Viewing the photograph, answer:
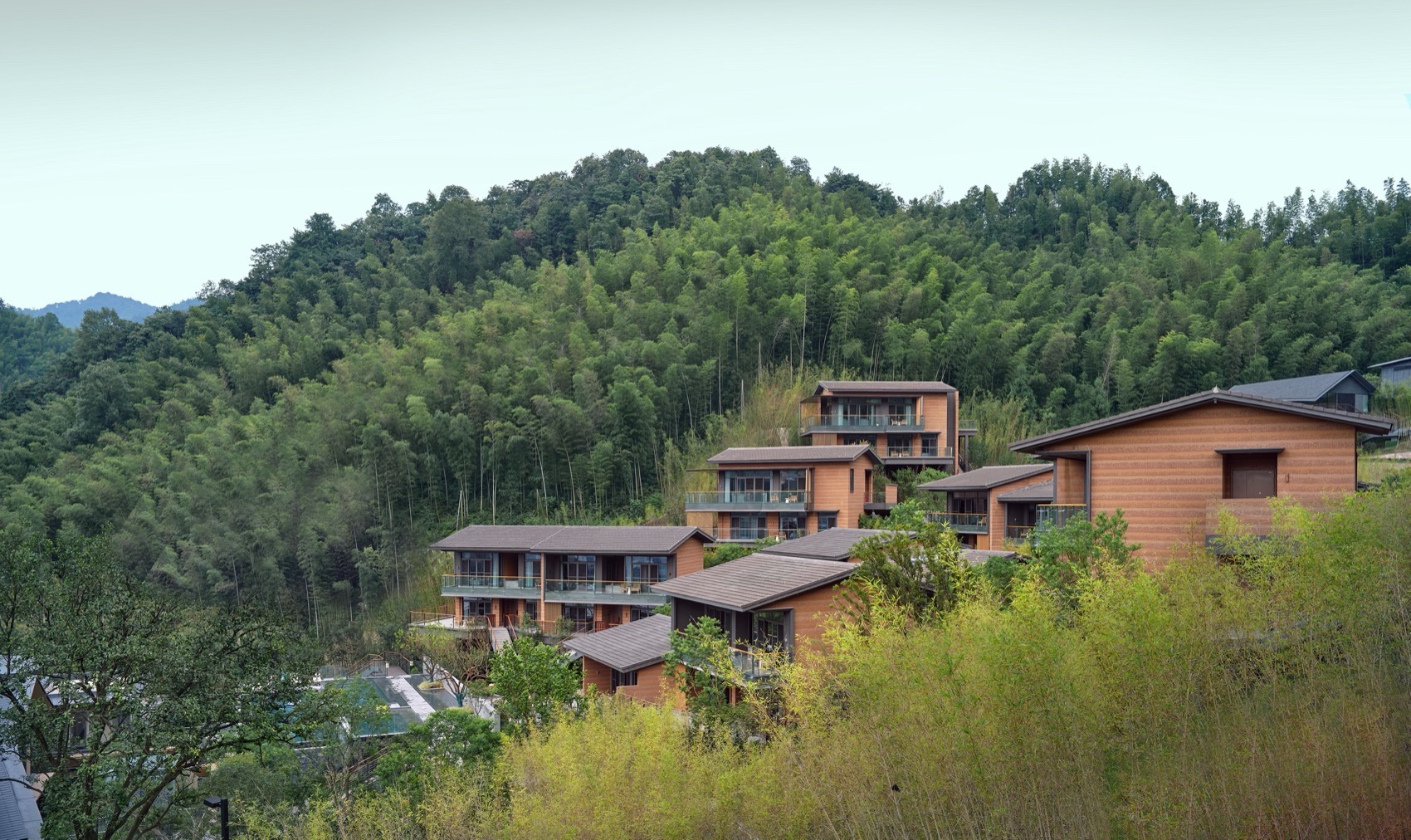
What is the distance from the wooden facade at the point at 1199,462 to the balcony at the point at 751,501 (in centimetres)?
1935

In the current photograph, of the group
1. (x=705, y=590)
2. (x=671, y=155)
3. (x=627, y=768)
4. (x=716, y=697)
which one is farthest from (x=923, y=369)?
(x=671, y=155)

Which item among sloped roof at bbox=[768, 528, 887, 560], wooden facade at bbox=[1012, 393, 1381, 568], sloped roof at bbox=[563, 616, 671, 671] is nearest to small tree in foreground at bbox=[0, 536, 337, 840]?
sloped roof at bbox=[563, 616, 671, 671]

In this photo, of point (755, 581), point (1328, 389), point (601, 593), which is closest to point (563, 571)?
point (601, 593)

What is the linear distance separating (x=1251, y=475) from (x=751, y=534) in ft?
73.4

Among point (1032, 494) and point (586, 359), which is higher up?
point (586, 359)

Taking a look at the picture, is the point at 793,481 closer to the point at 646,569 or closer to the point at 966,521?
the point at 646,569

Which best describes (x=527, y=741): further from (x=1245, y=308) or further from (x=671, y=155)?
(x=671, y=155)

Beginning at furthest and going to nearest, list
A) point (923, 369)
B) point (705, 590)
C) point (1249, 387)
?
point (923, 369) → point (1249, 387) → point (705, 590)

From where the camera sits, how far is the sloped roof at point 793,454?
1321 inches

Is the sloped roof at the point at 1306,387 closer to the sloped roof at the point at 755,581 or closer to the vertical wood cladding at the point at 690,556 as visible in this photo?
the vertical wood cladding at the point at 690,556

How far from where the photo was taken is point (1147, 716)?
7.79 m

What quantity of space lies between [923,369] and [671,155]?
3958cm

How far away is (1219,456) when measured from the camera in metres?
13.3

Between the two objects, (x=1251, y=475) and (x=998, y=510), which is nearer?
(x=1251, y=475)
